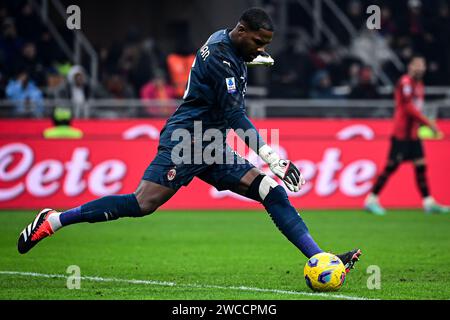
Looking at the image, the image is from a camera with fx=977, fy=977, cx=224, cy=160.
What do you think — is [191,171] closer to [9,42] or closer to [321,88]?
[321,88]

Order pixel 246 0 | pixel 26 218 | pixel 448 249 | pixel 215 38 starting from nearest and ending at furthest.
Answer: pixel 215 38 < pixel 448 249 < pixel 26 218 < pixel 246 0

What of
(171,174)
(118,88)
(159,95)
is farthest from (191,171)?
(118,88)

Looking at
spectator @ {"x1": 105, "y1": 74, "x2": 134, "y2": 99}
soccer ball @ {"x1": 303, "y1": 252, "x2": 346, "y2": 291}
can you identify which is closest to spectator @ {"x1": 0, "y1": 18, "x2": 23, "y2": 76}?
spectator @ {"x1": 105, "y1": 74, "x2": 134, "y2": 99}

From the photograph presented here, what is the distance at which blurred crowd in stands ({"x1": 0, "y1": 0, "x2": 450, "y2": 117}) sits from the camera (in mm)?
20422

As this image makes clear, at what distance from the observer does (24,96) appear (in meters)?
19.7

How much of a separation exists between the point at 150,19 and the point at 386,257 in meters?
16.1

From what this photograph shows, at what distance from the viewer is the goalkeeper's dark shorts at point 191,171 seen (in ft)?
26.8

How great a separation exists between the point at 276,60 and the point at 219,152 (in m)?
14.1

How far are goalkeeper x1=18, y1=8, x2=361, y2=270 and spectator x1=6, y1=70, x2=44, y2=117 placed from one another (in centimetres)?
1121

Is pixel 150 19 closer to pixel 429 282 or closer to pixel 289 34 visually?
pixel 289 34

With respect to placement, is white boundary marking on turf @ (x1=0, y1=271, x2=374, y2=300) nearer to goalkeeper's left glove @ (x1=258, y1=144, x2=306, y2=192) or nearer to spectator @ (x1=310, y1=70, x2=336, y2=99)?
goalkeeper's left glove @ (x1=258, y1=144, x2=306, y2=192)
